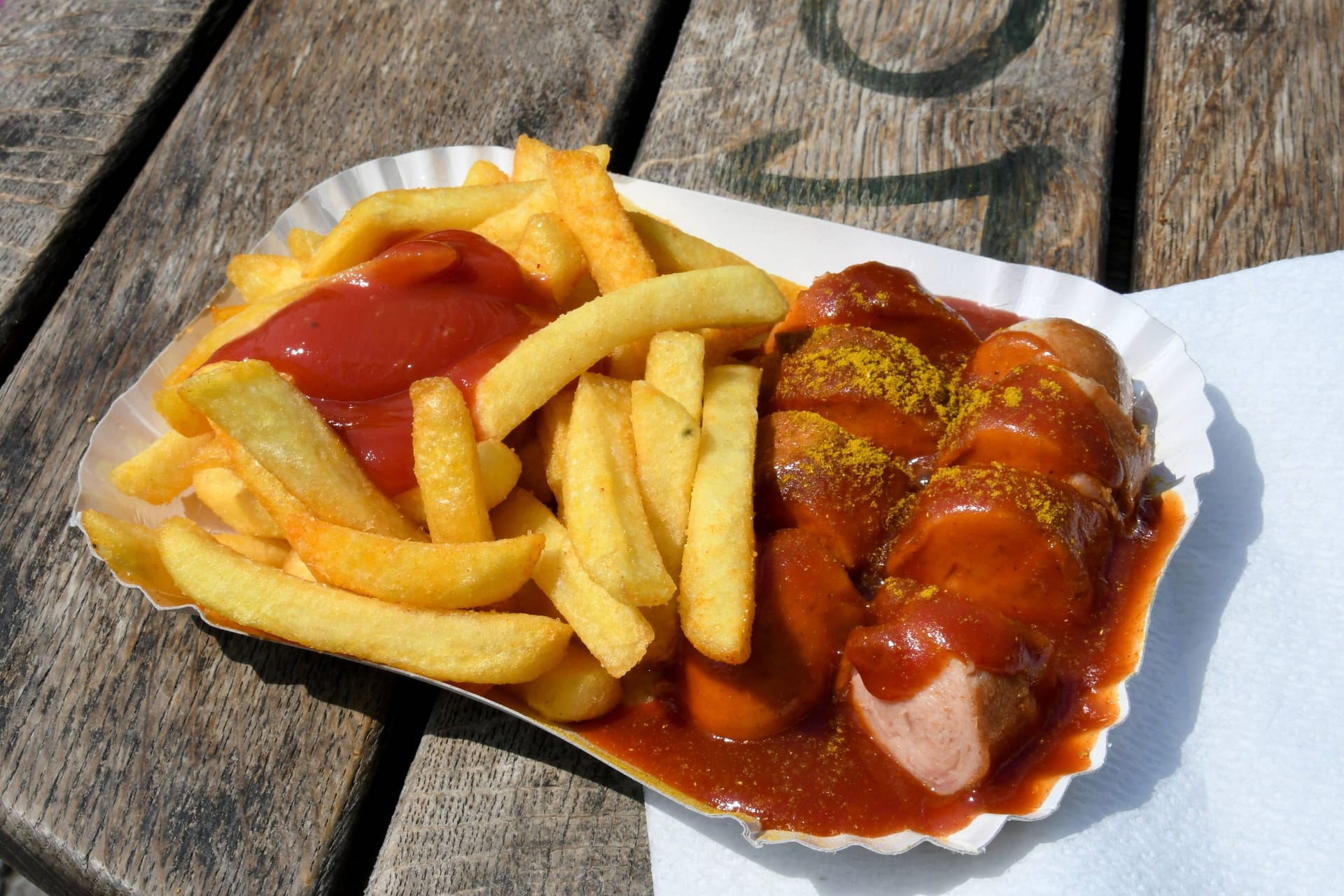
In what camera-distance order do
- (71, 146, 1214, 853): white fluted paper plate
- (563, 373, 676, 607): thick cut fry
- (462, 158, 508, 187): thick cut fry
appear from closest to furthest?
(563, 373, 676, 607): thick cut fry, (71, 146, 1214, 853): white fluted paper plate, (462, 158, 508, 187): thick cut fry

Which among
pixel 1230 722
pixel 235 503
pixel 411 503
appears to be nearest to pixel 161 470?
pixel 235 503

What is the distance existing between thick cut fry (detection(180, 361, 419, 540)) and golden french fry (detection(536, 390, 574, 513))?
0.39 meters

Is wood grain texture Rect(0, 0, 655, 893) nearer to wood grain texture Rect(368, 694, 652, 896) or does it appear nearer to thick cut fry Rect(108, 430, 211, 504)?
wood grain texture Rect(368, 694, 652, 896)

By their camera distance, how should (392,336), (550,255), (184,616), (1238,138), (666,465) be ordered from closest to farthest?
1. (666,465)
2. (392,336)
3. (550,255)
4. (184,616)
5. (1238,138)

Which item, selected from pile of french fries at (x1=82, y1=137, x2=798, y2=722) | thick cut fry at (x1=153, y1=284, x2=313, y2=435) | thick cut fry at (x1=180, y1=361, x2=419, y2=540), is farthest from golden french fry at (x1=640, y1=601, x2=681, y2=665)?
thick cut fry at (x1=153, y1=284, x2=313, y2=435)

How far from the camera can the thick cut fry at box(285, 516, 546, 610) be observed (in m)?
1.90

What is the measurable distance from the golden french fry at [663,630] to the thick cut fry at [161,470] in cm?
120

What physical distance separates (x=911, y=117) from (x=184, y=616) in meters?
3.02

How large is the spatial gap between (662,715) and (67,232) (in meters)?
3.06

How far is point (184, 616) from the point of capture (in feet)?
8.74

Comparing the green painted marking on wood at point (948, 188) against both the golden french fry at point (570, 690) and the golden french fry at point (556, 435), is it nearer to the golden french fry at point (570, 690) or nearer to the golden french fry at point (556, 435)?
the golden french fry at point (556, 435)

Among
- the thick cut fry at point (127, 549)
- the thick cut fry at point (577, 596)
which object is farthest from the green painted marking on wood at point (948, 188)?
the thick cut fry at point (127, 549)

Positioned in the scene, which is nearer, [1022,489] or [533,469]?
[1022,489]

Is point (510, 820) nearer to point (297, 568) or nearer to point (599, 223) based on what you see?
point (297, 568)
